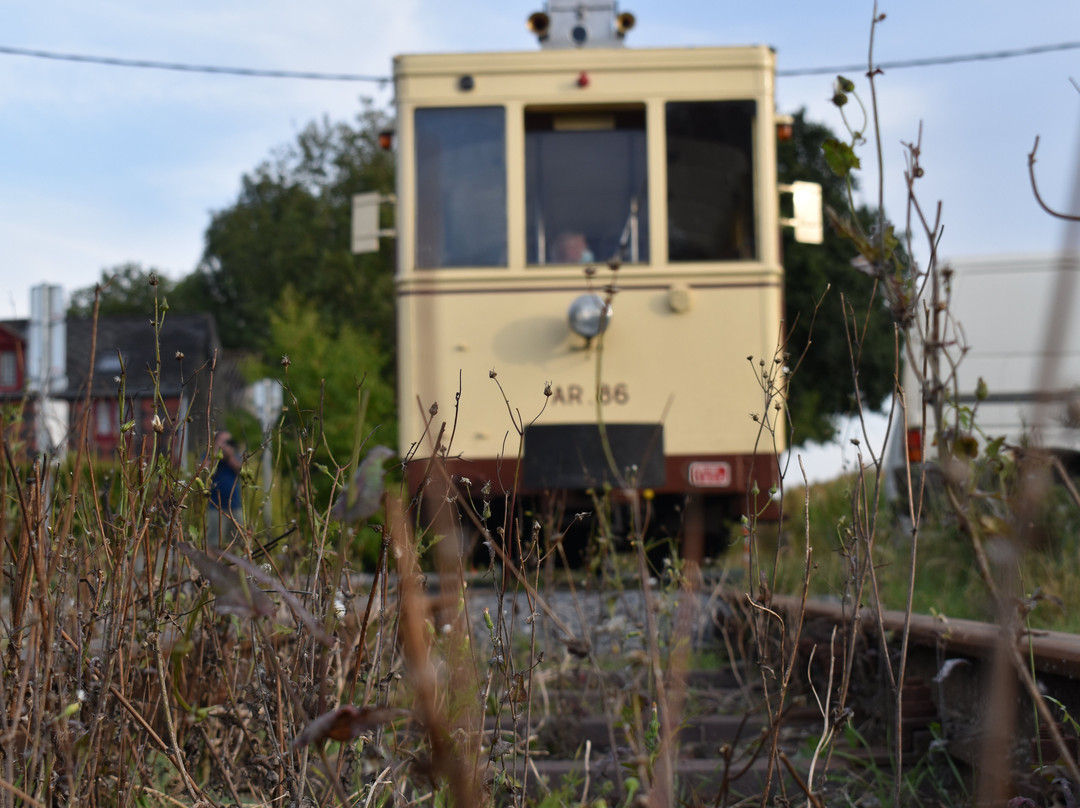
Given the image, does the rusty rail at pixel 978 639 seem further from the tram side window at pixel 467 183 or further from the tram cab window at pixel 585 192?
the tram side window at pixel 467 183

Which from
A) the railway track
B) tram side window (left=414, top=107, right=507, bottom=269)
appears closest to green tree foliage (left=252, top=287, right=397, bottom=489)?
tram side window (left=414, top=107, right=507, bottom=269)

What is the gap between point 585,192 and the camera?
6199 millimetres

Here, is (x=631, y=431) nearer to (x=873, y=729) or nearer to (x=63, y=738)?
(x=873, y=729)

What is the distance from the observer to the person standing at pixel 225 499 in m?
1.88

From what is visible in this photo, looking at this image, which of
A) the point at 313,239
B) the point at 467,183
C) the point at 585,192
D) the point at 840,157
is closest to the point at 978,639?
the point at 840,157

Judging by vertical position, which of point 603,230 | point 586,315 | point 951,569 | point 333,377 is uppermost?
point 333,377

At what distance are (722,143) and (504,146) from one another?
124 cm

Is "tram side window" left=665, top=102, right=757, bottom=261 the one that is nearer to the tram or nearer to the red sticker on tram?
the tram

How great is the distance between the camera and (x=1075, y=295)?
0.59 m

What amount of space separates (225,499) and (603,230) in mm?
2481

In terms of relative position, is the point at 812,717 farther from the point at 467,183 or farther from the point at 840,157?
the point at 467,183

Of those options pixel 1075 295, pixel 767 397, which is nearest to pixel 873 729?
pixel 767 397

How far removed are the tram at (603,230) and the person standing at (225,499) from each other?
1.03 m

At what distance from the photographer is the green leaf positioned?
125 centimetres
